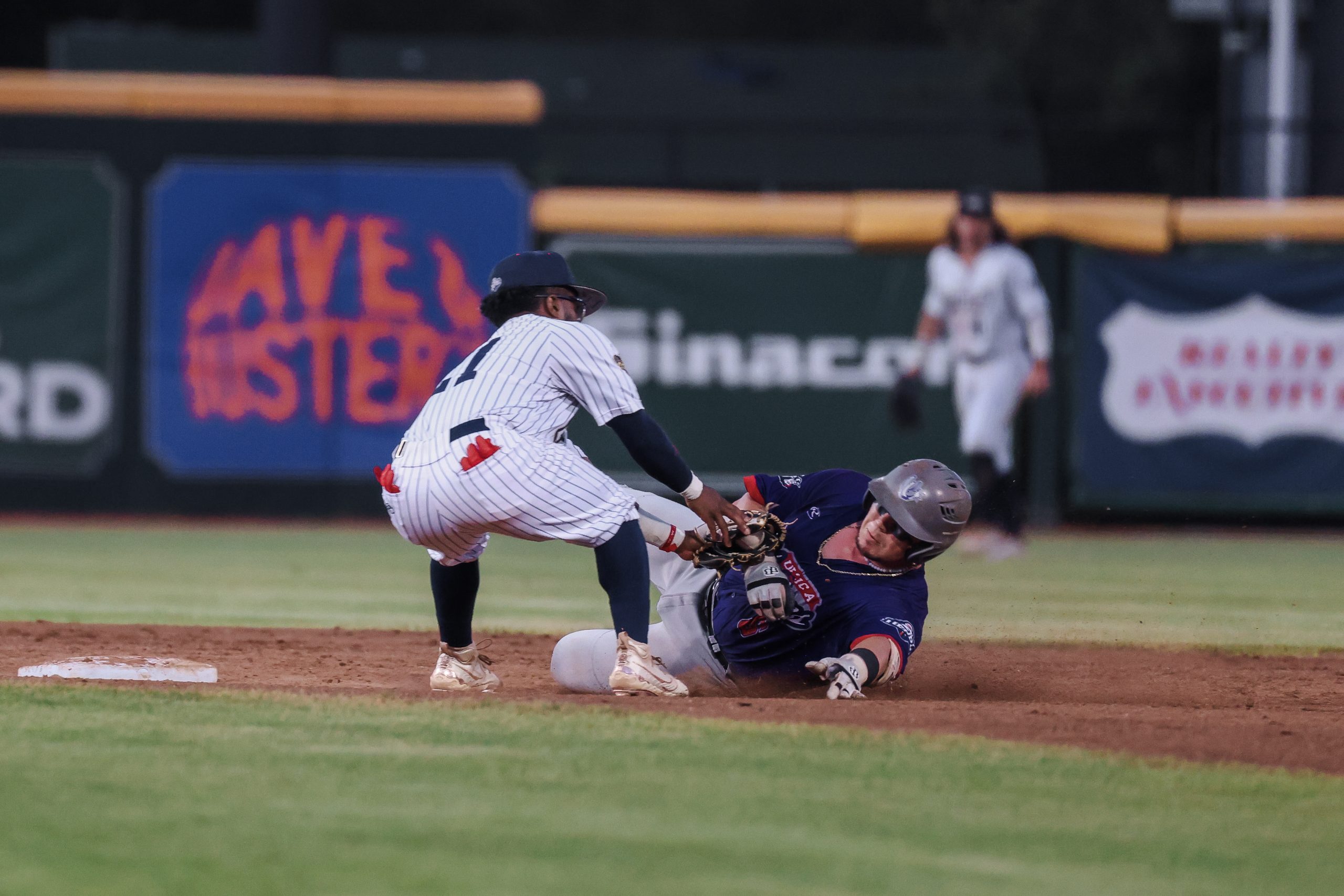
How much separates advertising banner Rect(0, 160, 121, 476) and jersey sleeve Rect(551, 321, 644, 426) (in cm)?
944

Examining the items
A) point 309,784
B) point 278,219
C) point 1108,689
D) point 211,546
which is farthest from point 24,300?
point 309,784

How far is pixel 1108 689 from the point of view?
261 inches

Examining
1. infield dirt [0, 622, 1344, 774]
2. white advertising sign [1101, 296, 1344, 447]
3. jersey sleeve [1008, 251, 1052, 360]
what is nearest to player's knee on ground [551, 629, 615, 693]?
infield dirt [0, 622, 1344, 774]

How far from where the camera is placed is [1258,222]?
14391mm

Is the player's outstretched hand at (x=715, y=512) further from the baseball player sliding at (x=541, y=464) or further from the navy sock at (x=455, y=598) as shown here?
the navy sock at (x=455, y=598)

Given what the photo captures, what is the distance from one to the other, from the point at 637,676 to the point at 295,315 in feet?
29.6

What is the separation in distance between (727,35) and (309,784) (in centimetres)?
3558

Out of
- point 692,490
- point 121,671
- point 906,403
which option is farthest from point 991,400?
point 121,671

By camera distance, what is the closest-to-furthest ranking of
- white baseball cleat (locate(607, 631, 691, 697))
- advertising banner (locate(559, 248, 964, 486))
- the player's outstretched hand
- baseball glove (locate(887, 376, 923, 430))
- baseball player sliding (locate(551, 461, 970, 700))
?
the player's outstretched hand < white baseball cleat (locate(607, 631, 691, 697)) < baseball player sliding (locate(551, 461, 970, 700)) < baseball glove (locate(887, 376, 923, 430)) < advertising banner (locate(559, 248, 964, 486))

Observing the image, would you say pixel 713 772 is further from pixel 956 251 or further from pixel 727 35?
pixel 727 35

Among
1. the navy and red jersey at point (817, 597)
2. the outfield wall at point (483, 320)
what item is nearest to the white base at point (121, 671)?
the navy and red jersey at point (817, 597)

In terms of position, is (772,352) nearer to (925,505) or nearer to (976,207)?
(976,207)

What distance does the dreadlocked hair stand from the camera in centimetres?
562

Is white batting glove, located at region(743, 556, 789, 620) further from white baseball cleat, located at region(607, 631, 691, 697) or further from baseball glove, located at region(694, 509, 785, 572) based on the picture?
white baseball cleat, located at region(607, 631, 691, 697)
